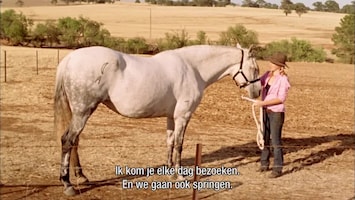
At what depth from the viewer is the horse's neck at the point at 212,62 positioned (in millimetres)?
7559

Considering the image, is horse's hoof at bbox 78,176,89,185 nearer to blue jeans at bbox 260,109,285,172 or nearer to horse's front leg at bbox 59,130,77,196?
horse's front leg at bbox 59,130,77,196

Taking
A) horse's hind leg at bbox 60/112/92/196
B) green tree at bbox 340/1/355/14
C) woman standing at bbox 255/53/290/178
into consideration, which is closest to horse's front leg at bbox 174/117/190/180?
woman standing at bbox 255/53/290/178

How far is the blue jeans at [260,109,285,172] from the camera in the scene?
25.2ft

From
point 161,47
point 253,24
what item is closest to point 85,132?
point 161,47

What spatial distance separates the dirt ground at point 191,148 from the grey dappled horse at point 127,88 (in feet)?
1.54

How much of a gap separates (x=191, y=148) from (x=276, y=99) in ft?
7.78

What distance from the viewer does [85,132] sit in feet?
33.7

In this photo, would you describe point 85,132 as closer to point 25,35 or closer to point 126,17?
point 25,35

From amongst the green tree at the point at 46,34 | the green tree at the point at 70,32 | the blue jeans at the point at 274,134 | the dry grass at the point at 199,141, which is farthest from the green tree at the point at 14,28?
the blue jeans at the point at 274,134

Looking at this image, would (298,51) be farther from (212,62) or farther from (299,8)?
(299,8)

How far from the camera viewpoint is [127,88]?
6625mm

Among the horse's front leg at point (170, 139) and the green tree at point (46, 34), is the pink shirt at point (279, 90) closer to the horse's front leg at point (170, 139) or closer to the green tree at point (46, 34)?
the horse's front leg at point (170, 139)

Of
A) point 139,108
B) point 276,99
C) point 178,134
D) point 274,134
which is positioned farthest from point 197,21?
point 139,108

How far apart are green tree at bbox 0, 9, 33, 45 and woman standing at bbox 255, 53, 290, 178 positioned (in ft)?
Answer: 120
